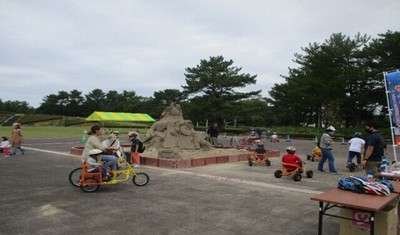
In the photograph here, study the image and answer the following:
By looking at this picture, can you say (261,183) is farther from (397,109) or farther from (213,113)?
(213,113)

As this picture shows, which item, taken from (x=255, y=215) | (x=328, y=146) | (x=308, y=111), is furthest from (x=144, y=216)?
(x=308, y=111)

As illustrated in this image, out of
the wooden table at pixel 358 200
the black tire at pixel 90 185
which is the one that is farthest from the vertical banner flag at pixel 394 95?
the black tire at pixel 90 185

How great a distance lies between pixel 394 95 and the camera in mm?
7500

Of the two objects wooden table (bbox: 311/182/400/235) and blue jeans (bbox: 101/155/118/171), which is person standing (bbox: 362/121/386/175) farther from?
blue jeans (bbox: 101/155/118/171)

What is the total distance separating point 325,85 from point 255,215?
1209 inches

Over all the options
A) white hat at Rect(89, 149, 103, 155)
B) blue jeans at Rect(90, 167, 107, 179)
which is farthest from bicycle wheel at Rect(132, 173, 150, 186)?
white hat at Rect(89, 149, 103, 155)

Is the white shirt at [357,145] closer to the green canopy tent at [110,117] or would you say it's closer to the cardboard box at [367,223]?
the cardboard box at [367,223]

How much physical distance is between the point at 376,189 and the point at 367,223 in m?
0.46

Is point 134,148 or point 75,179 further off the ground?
point 134,148

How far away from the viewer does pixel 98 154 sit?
7.34 m

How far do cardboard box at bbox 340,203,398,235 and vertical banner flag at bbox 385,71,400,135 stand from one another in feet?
13.2

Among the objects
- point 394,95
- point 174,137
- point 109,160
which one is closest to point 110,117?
Result: point 174,137

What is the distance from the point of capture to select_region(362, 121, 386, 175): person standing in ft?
22.9

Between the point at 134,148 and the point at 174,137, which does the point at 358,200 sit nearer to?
the point at 134,148
